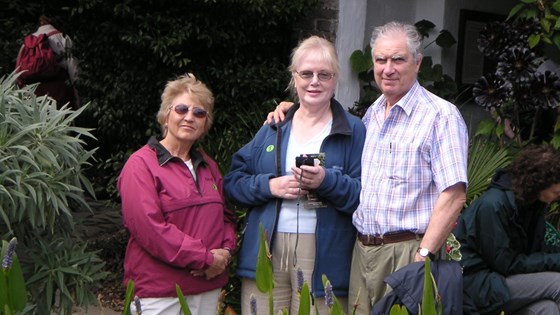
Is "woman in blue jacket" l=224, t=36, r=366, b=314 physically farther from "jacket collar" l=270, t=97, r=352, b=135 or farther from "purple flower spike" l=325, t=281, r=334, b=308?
"purple flower spike" l=325, t=281, r=334, b=308

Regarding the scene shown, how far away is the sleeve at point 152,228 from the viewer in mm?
4113

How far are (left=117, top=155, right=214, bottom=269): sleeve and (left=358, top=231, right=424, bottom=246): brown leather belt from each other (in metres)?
0.68

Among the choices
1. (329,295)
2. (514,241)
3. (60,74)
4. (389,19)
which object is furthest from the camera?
(60,74)

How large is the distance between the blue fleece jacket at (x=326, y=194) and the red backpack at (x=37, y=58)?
510 centimetres

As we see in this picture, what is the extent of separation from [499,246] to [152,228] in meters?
1.76

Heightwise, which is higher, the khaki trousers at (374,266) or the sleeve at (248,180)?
the sleeve at (248,180)

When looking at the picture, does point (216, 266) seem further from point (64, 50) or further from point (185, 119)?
point (64, 50)

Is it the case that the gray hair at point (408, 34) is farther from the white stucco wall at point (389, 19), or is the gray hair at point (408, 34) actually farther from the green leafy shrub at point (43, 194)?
the white stucco wall at point (389, 19)

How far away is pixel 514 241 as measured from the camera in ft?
16.1

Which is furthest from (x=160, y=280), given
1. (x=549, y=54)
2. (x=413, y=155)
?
(x=549, y=54)

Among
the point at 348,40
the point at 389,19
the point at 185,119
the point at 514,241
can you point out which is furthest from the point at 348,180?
the point at 389,19

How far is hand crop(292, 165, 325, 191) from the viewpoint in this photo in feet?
13.3

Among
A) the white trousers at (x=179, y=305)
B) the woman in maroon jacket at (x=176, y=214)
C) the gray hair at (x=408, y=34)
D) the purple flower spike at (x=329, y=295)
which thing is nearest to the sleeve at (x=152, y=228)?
the woman in maroon jacket at (x=176, y=214)

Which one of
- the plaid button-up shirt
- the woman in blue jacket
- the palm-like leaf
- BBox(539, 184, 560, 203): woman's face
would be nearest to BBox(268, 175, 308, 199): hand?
the woman in blue jacket
